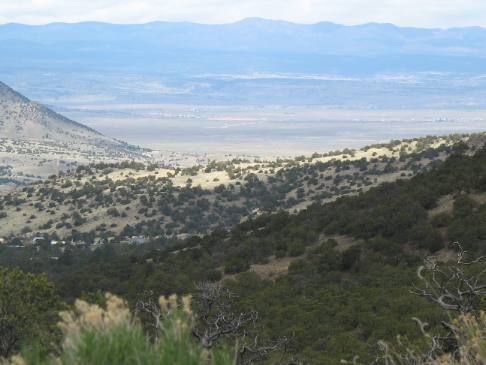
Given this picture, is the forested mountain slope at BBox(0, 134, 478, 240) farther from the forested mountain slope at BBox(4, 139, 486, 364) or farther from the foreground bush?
the foreground bush

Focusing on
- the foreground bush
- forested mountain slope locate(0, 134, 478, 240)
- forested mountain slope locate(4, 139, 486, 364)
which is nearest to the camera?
the foreground bush

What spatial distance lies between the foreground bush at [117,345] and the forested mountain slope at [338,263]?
10.3 m

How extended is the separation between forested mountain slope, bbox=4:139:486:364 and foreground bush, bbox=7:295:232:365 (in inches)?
406

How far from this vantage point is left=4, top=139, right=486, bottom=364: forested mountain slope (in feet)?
67.4

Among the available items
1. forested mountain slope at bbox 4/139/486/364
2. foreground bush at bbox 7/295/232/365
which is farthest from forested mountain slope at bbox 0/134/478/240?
foreground bush at bbox 7/295/232/365

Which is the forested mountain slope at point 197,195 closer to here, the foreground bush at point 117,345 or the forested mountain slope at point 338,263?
the forested mountain slope at point 338,263

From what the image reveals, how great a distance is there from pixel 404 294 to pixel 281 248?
→ 11223 millimetres

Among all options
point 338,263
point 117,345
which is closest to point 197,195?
point 338,263

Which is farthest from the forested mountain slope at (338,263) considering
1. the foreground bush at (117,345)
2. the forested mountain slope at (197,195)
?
the forested mountain slope at (197,195)

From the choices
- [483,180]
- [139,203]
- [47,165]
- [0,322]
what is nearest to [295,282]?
[483,180]

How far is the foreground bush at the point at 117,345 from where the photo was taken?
6.37m

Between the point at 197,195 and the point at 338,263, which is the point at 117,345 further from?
the point at 197,195

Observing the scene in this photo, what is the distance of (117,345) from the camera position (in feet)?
20.9

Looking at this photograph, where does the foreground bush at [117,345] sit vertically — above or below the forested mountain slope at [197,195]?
above
